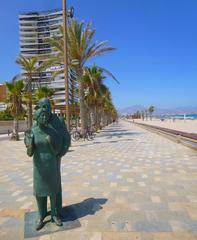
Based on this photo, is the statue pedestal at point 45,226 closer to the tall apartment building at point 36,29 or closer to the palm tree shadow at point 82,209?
the palm tree shadow at point 82,209

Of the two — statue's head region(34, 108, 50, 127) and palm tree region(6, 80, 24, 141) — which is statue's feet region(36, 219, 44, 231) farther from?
palm tree region(6, 80, 24, 141)

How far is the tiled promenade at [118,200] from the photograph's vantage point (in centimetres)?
389

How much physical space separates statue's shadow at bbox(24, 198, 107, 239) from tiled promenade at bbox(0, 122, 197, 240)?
0.02 m

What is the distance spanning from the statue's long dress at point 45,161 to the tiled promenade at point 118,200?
2.10 feet

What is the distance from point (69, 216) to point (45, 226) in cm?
49

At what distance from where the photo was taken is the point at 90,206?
5.01 meters

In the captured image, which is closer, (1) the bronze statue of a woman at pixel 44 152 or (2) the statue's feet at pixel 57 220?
(1) the bronze statue of a woman at pixel 44 152

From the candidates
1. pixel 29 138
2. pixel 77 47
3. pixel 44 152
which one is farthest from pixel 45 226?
pixel 77 47

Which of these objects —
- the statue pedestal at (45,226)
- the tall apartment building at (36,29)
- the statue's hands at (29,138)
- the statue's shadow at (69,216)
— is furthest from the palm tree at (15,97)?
the tall apartment building at (36,29)

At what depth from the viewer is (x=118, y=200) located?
5281mm

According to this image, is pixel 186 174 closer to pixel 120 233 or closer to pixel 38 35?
pixel 120 233

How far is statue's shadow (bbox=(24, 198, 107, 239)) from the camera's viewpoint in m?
3.98

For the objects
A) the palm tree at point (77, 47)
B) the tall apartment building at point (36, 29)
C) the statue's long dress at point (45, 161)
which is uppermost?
the tall apartment building at point (36, 29)

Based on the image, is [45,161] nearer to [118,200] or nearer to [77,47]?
[118,200]
